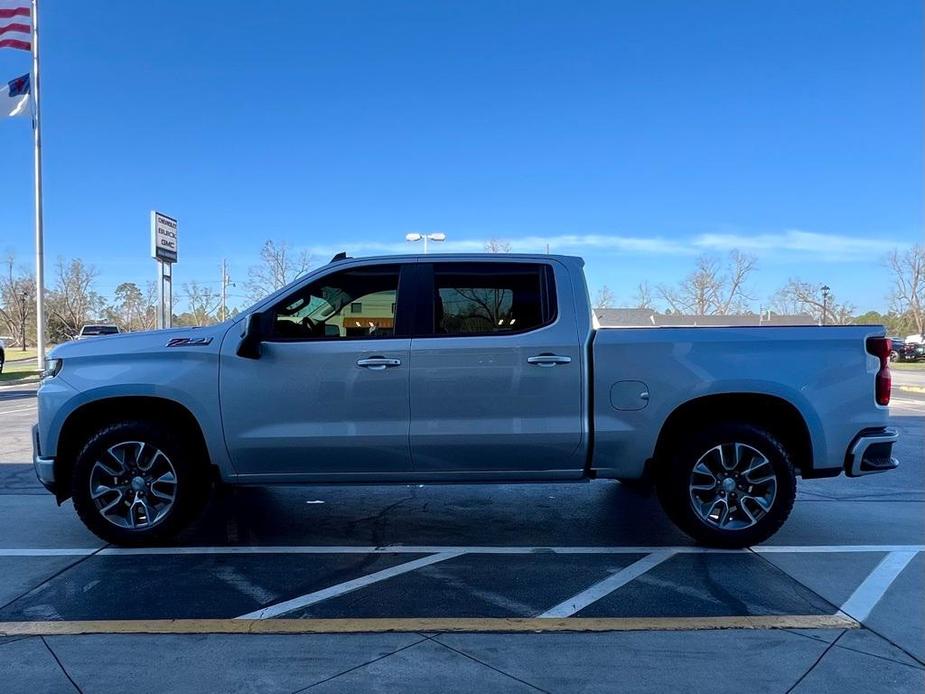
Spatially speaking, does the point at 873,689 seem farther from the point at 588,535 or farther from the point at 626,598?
the point at 588,535

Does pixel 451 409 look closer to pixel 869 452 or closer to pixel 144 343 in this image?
pixel 144 343

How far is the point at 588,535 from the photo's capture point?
201 inches

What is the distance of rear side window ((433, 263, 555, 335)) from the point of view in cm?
471

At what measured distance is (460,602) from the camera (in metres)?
3.81

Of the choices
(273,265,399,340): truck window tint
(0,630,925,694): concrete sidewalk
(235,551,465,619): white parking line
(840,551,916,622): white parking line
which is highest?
(273,265,399,340): truck window tint

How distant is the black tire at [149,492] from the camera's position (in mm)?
4566

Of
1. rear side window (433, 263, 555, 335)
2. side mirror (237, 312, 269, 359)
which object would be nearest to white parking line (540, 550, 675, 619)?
rear side window (433, 263, 555, 335)

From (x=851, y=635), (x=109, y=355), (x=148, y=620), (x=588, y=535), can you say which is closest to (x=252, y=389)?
(x=109, y=355)

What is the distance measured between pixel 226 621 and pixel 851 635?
3.29 meters

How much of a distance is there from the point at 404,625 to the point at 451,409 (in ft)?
4.96

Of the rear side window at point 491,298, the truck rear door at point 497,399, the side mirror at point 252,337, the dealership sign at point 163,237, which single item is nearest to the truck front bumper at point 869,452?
the truck rear door at point 497,399

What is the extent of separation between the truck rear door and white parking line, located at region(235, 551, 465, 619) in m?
0.61

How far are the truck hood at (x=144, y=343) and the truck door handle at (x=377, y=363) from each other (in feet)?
3.35

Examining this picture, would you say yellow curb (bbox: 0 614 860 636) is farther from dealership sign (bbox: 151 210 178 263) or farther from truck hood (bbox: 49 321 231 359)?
dealership sign (bbox: 151 210 178 263)
